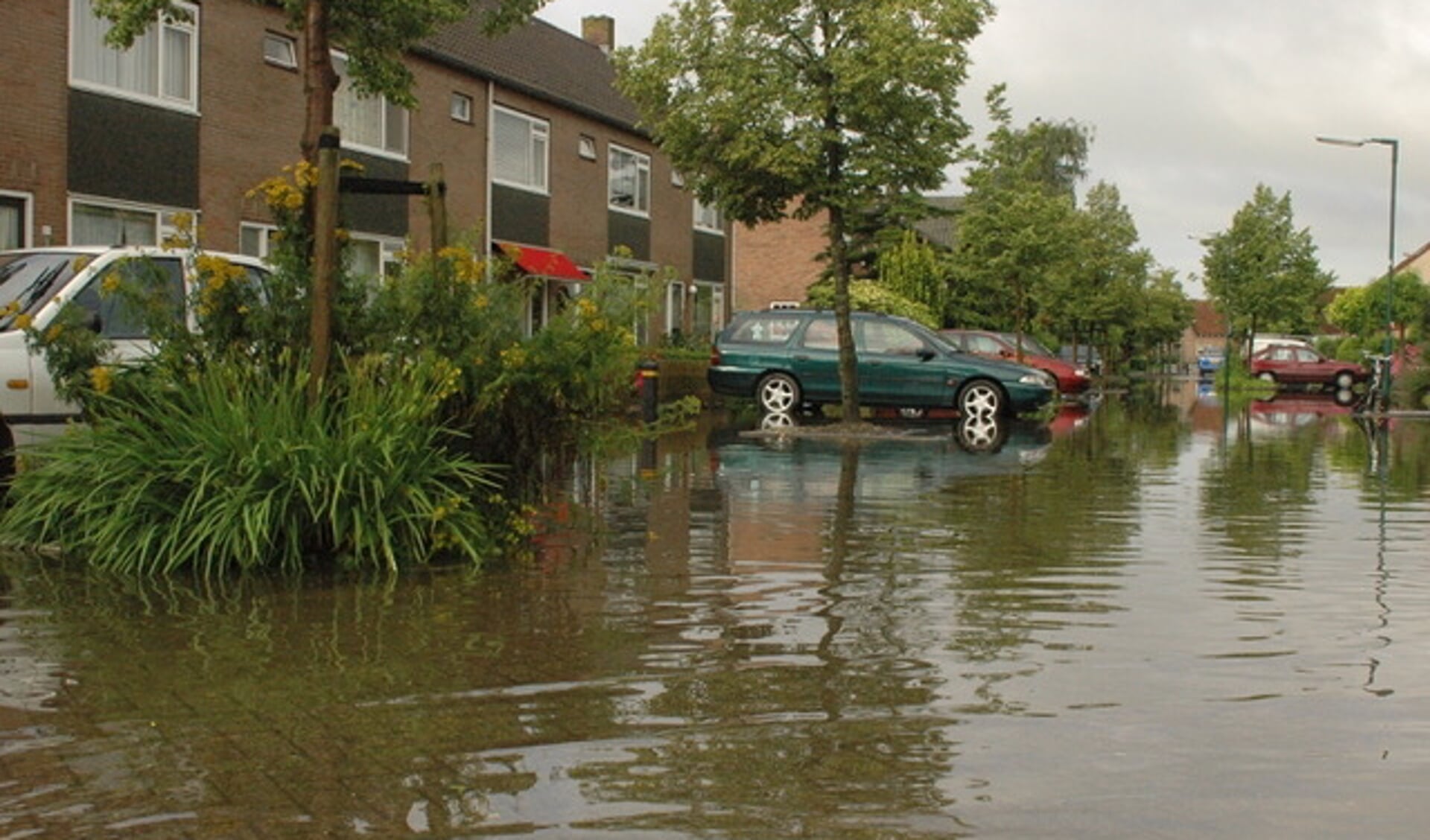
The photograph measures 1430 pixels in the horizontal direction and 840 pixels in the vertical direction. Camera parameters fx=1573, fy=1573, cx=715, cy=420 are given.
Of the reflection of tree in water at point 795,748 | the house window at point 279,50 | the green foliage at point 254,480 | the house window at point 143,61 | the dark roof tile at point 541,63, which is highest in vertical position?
the dark roof tile at point 541,63

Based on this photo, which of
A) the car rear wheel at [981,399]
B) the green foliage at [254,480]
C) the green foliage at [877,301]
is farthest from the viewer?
the green foliage at [877,301]

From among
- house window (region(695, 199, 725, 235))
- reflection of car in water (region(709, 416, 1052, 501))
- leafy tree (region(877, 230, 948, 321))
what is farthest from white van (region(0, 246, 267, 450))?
leafy tree (region(877, 230, 948, 321))

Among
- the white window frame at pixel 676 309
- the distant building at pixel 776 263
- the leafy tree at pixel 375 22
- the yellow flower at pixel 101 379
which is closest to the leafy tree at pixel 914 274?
the white window frame at pixel 676 309

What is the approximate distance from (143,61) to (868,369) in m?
11.4

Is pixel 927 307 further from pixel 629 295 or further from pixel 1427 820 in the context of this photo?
pixel 1427 820

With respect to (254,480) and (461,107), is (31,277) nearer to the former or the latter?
(254,480)

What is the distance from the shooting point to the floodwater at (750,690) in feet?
13.5

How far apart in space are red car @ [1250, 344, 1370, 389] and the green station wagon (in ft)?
107

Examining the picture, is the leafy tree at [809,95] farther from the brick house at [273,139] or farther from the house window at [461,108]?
the house window at [461,108]

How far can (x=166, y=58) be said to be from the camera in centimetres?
Result: 2064

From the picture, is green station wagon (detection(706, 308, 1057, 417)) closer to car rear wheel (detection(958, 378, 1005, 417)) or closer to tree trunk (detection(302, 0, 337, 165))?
car rear wheel (detection(958, 378, 1005, 417))

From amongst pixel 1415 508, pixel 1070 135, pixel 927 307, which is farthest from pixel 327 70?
pixel 1070 135

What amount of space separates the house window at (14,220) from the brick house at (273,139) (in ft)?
0.06

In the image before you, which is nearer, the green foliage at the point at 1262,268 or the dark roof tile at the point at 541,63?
the dark roof tile at the point at 541,63
